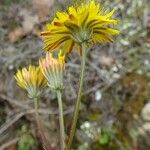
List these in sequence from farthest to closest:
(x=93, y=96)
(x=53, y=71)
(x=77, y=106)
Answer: (x=93, y=96) < (x=53, y=71) < (x=77, y=106)

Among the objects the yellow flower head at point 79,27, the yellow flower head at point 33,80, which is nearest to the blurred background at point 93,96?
the yellow flower head at point 33,80

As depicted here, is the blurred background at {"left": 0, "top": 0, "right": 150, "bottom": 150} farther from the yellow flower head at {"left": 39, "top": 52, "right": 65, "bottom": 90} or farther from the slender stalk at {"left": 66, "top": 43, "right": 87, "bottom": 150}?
the slender stalk at {"left": 66, "top": 43, "right": 87, "bottom": 150}

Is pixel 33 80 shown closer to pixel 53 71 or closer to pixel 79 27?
pixel 53 71

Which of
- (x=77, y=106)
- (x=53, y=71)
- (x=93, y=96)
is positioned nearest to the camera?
(x=77, y=106)

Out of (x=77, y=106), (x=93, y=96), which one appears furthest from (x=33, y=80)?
(x=93, y=96)

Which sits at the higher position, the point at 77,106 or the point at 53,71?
the point at 53,71

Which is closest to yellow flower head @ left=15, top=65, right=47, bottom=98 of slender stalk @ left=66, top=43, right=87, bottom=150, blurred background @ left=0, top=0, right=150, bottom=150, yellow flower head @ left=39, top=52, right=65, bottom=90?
yellow flower head @ left=39, top=52, right=65, bottom=90
